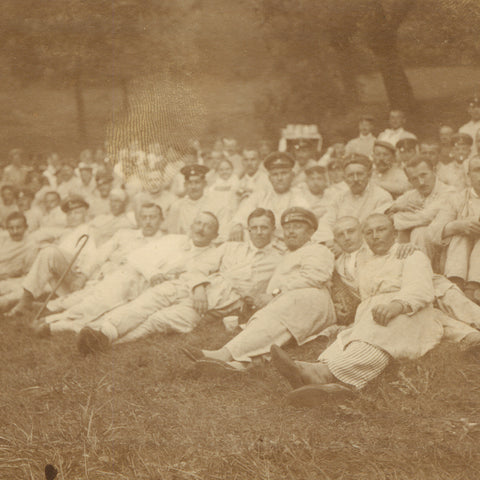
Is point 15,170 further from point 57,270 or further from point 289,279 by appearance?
point 289,279

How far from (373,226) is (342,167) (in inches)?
36.0

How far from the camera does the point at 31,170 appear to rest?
470 cm

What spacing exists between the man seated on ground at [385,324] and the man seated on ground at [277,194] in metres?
1.30

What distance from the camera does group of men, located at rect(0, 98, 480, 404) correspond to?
3047mm

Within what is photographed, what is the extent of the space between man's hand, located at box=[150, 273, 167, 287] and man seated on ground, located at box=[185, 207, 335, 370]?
2.95 feet

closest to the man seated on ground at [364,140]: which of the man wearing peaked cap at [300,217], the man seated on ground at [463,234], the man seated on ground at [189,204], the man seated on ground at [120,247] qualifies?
the man wearing peaked cap at [300,217]

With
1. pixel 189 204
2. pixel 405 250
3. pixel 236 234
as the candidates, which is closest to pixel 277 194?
pixel 236 234

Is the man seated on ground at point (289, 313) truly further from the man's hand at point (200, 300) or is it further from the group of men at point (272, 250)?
the man's hand at point (200, 300)

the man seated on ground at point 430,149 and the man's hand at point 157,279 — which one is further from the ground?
the man seated on ground at point 430,149

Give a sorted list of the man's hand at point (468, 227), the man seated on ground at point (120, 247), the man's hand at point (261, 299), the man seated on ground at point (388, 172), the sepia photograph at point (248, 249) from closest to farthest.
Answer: the sepia photograph at point (248, 249)
the man's hand at point (468, 227)
the man's hand at point (261, 299)
the man seated on ground at point (388, 172)
the man seated on ground at point (120, 247)

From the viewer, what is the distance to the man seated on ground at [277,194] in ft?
14.9

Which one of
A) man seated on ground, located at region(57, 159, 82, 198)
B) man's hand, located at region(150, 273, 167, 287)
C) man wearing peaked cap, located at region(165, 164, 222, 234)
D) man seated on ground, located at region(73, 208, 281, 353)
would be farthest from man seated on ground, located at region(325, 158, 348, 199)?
man seated on ground, located at region(57, 159, 82, 198)

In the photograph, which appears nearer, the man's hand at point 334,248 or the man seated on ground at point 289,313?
the man seated on ground at point 289,313

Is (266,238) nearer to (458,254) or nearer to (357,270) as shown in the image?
(357,270)
